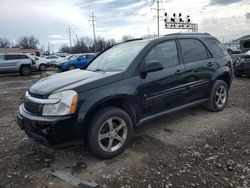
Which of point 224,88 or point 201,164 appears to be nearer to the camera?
point 201,164

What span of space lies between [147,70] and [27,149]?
2.43 meters

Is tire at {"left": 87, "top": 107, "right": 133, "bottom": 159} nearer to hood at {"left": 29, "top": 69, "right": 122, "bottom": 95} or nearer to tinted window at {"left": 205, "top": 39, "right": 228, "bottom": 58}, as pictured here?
hood at {"left": 29, "top": 69, "right": 122, "bottom": 95}

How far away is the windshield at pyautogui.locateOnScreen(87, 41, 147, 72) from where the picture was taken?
14.2ft

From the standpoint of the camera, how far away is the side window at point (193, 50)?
5.01 m

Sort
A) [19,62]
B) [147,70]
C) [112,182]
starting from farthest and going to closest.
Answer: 1. [19,62]
2. [147,70]
3. [112,182]

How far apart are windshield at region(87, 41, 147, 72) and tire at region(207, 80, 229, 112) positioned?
7.02ft

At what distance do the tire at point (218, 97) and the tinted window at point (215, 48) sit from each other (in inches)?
24.6

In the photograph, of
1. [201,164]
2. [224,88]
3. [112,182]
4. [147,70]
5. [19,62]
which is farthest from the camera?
[19,62]

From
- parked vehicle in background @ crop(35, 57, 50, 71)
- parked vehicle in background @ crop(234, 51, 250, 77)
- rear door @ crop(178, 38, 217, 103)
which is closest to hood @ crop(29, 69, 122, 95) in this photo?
rear door @ crop(178, 38, 217, 103)

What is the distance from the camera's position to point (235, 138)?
4438mm

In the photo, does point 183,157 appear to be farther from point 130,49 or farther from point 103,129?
point 130,49

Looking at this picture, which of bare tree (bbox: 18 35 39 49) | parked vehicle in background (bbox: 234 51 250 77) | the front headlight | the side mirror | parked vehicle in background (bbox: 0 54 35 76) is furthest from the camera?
bare tree (bbox: 18 35 39 49)

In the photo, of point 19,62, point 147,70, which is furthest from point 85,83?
point 19,62

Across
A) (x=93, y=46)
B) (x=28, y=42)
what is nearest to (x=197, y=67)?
(x=93, y=46)
